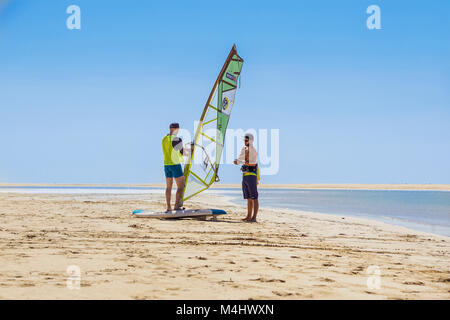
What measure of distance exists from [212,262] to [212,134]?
4975mm

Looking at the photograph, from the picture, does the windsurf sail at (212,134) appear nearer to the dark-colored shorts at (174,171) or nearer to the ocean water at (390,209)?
the dark-colored shorts at (174,171)

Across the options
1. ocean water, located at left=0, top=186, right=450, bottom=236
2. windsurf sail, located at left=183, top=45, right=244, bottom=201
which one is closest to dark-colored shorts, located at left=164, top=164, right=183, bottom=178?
windsurf sail, located at left=183, top=45, right=244, bottom=201

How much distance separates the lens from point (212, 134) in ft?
28.7

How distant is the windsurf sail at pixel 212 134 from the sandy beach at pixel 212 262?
188cm

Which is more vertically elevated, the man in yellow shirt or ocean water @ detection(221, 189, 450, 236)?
the man in yellow shirt

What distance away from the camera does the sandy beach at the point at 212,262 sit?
2994 millimetres

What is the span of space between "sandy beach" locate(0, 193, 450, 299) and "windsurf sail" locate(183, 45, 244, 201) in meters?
1.88

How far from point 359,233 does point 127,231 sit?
3.68 m

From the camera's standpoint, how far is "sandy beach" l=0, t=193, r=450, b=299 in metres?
2.99

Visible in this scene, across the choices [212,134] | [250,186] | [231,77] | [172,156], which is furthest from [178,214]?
[231,77]

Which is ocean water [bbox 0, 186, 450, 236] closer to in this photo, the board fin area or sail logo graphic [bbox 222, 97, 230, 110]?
the board fin area

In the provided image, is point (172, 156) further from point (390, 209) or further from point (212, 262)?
point (390, 209)
